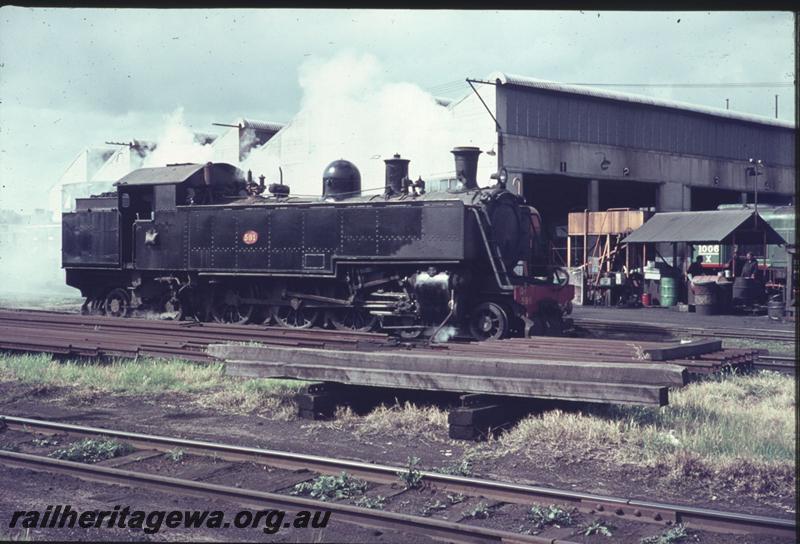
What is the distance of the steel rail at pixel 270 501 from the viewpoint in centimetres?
491

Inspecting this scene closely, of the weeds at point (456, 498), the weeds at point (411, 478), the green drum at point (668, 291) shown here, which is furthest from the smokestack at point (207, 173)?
the green drum at point (668, 291)

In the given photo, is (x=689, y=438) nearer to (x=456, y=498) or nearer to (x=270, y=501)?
(x=456, y=498)

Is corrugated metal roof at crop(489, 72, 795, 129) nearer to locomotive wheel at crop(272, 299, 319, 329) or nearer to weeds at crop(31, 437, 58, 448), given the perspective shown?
locomotive wheel at crop(272, 299, 319, 329)

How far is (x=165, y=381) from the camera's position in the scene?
10.9 m

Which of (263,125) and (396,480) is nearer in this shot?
(396,480)

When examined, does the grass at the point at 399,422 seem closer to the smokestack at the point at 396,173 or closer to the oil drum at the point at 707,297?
the smokestack at the point at 396,173

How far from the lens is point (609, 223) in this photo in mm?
27578

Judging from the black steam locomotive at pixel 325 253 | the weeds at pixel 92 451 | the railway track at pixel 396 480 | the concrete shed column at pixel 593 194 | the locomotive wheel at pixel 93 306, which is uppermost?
the concrete shed column at pixel 593 194

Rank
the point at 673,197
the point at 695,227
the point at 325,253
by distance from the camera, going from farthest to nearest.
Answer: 1. the point at 673,197
2. the point at 695,227
3. the point at 325,253

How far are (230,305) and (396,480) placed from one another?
1178 cm

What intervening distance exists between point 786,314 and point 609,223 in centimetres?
786

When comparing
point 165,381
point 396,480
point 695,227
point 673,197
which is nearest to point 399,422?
point 396,480

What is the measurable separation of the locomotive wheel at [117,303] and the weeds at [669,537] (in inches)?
630

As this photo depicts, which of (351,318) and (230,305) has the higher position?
(230,305)
